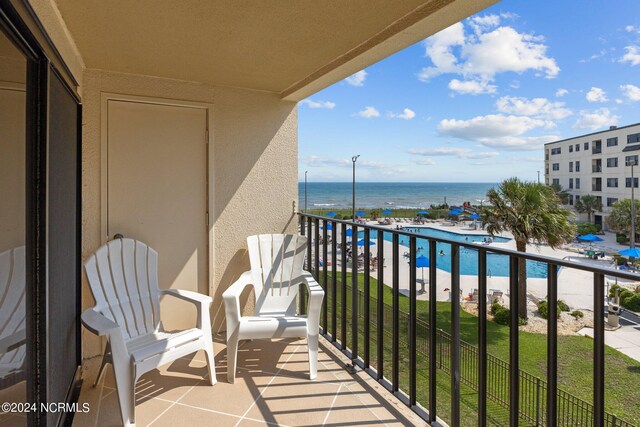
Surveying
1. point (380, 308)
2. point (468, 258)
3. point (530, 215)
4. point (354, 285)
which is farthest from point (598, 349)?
point (468, 258)

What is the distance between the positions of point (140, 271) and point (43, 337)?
1.27m

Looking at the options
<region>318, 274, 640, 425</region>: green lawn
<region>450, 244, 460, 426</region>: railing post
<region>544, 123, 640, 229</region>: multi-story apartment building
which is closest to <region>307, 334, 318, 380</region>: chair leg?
<region>450, 244, 460, 426</region>: railing post

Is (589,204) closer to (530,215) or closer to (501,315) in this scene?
(530,215)

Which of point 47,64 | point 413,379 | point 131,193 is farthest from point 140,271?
point 413,379

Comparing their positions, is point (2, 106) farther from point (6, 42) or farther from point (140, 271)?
point (140, 271)

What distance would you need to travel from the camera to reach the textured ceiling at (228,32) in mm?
1937

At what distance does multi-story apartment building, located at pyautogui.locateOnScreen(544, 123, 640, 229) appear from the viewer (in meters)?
33.6

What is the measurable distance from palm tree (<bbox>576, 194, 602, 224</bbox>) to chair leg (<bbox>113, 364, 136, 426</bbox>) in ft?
155

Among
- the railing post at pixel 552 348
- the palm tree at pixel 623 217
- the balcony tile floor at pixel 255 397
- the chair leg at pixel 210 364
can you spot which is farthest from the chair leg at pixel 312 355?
the palm tree at pixel 623 217

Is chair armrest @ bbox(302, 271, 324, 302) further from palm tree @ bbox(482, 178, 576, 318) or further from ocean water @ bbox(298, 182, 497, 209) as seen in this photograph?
ocean water @ bbox(298, 182, 497, 209)

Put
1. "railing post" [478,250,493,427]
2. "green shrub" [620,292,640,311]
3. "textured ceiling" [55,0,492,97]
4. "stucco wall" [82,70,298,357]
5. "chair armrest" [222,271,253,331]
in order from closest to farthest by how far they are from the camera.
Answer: "railing post" [478,250,493,427] < "textured ceiling" [55,0,492,97] < "chair armrest" [222,271,253,331] < "stucco wall" [82,70,298,357] < "green shrub" [620,292,640,311]

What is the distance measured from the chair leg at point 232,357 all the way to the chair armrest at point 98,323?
742 mm

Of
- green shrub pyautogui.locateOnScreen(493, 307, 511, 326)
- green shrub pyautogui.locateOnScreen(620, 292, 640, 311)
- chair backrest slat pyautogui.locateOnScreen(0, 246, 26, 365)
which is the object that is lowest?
green shrub pyautogui.locateOnScreen(493, 307, 511, 326)

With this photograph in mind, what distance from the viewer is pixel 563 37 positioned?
45.6 meters
